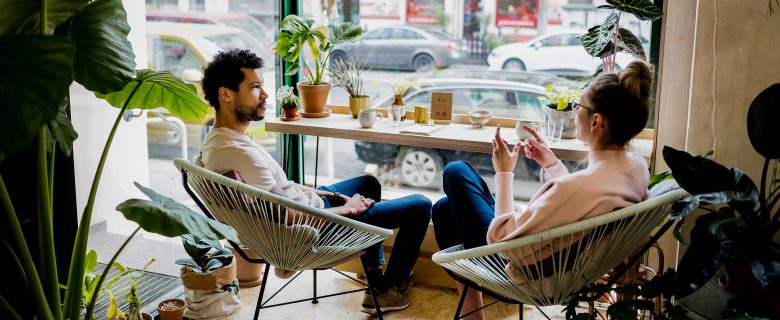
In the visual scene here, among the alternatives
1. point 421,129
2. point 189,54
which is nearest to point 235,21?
point 189,54

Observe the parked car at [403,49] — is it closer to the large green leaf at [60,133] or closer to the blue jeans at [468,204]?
the blue jeans at [468,204]

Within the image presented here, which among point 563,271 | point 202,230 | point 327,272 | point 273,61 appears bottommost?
point 327,272

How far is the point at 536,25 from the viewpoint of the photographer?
3.31m

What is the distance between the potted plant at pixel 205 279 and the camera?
2.94 meters

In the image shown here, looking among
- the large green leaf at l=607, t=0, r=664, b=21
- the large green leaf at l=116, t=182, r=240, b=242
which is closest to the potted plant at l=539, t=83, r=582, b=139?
the large green leaf at l=607, t=0, r=664, b=21

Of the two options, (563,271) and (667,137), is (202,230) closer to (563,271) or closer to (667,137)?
(563,271)

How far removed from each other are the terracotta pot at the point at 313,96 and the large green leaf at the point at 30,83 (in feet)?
6.64

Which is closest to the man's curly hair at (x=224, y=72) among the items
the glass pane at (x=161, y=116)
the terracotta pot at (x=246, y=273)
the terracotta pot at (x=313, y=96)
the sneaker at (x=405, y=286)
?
the glass pane at (x=161, y=116)

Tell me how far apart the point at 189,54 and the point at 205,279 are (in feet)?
3.74

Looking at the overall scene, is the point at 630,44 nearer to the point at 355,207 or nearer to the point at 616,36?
the point at 616,36

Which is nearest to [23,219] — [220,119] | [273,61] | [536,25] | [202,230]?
[220,119]

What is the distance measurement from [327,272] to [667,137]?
66.3 inches

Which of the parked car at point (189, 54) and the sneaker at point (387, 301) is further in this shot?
the parked car at point (189, 54)

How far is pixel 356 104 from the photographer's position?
348cm
